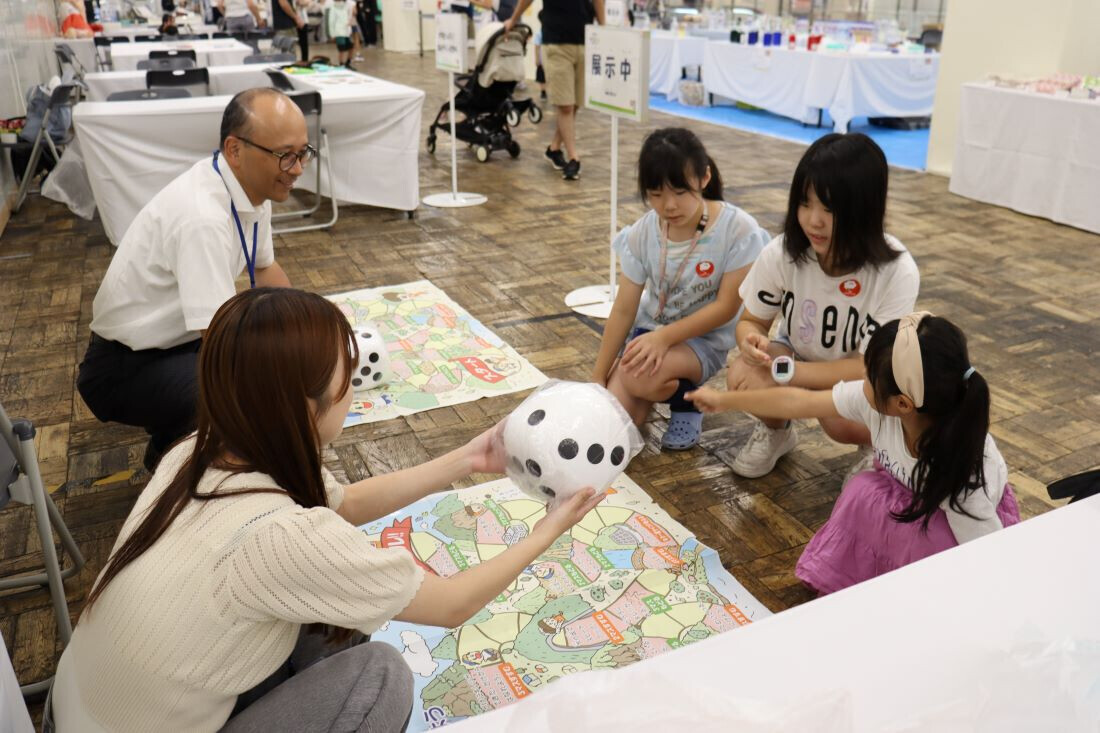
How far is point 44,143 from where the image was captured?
562 centimetres

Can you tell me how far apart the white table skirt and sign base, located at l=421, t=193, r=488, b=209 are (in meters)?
2.82

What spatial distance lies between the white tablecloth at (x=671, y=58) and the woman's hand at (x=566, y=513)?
8.18 metres

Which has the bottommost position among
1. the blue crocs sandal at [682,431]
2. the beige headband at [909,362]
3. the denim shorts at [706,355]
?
the blue crocs sandal at [682,431]

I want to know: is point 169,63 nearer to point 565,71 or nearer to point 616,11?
point 565,71

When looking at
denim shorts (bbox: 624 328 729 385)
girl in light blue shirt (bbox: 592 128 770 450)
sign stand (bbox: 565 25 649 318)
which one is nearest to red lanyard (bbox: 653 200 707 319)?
girl in light blue shirt (bbox: 592 128 770 450)

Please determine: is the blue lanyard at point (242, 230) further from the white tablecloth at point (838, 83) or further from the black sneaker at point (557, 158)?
the white tablecloth at point (838, 83)

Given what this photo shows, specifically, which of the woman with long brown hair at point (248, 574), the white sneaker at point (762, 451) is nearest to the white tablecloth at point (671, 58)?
the white sneaker at point (762, 451)

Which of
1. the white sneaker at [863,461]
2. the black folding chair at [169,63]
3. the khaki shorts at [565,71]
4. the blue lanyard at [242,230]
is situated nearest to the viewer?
the blue lanyard at [242,230]

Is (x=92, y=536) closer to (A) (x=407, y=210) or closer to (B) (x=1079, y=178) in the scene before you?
(A) (x=407, y=210)

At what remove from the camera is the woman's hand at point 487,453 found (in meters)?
1.52

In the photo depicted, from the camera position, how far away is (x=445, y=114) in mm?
6816

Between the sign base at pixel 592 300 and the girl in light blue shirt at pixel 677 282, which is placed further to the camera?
the sign base at pixel 592 300

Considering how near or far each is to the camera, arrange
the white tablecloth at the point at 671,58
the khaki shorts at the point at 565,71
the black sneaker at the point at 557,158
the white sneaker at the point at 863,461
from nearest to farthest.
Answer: the white sneaker at the point at 863,461 → the khaki shorts at the point at 565,71 → the black sneaker at the point at 557,158 → the white tablecloth at the point at 671,58

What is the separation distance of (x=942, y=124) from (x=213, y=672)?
Answer: 5.90m
